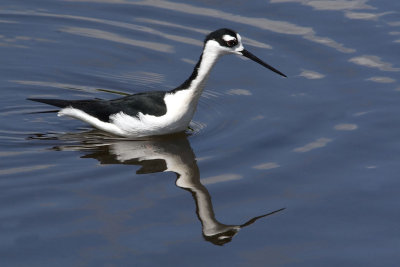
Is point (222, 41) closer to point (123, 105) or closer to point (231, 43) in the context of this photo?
point (231, 43)

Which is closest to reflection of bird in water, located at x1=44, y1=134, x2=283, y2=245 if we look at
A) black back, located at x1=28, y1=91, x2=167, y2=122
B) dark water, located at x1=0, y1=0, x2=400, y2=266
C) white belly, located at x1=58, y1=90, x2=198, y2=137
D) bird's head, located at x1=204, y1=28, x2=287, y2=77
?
dark water, located at x1=0, y1=0, x2=400, y2=266

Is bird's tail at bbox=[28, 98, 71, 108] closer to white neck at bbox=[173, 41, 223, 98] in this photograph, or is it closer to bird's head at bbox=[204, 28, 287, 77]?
white neck at bbox=[173, 41, 223, 98]

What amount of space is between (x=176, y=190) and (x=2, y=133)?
254 centimetres

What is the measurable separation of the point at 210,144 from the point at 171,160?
0.54 m

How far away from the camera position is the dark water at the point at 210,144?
7664 millimetres

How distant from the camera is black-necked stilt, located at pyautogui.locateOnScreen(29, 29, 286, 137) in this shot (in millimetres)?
9844

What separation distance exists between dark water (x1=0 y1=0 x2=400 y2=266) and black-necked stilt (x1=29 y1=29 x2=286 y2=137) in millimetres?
198

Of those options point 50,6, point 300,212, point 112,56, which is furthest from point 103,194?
point 50,6

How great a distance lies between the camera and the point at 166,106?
9953mm

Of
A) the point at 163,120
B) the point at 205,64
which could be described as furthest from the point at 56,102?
the point at 205,64

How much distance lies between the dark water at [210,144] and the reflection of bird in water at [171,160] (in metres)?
0.02

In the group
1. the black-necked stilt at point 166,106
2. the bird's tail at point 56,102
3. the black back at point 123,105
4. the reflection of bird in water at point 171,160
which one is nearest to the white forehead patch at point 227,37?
the black-necked stilt at point 166,106

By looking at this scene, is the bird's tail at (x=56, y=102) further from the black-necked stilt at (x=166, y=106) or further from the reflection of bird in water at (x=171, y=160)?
the reflection of bird in water at (x=171, y=160)

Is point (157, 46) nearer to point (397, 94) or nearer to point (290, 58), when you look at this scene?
point (290, 58)
